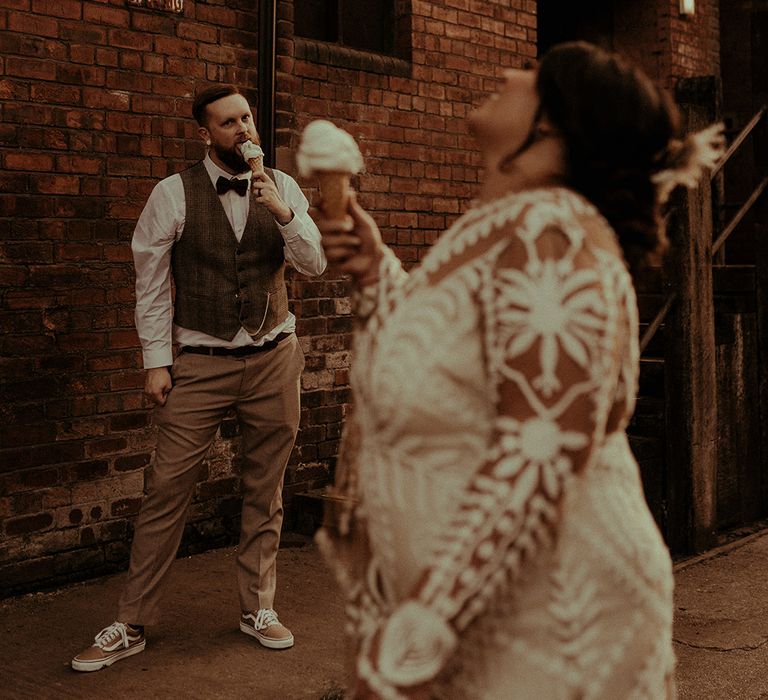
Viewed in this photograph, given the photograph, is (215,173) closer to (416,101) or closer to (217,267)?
(217,267)

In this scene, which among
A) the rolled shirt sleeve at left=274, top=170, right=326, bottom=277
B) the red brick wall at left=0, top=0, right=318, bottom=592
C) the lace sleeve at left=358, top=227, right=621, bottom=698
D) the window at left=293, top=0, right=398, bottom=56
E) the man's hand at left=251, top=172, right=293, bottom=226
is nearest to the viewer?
the lace sleeve at left=358, top=227, right=621, bottom=698

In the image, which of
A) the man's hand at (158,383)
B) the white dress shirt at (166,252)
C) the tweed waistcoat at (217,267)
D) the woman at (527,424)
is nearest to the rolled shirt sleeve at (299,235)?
the white dress shirt at (166,252)

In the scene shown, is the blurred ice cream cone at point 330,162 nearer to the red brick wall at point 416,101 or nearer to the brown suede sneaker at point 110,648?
the brown suede sneaker at point 110,648

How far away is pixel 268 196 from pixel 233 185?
0.80 ft

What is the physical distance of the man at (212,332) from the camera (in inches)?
171

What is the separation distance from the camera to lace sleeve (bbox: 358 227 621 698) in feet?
4.67

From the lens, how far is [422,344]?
159cm

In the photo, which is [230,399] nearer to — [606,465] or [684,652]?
[684,652]

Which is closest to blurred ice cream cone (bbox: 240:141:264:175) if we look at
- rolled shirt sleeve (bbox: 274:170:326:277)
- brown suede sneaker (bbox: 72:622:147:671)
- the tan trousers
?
rolled shirt sleeve (bbox: 274:170:326:277)

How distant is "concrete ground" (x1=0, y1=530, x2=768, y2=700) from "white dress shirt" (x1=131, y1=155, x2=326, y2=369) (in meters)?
1.14

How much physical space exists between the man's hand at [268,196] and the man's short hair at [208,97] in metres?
0.40

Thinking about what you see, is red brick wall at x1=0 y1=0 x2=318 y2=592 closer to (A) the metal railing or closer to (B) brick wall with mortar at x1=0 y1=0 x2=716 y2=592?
(B) brick wall with mortar at x1=0 y1=0 x2=716 y2=592

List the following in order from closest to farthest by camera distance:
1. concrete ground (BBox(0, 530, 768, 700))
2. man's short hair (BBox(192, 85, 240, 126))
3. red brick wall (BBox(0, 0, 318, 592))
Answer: concrete ground (BBox(0, 530, 768, 700)), man's short hair (BBox(192, 85, 240, 126)), red brick wall (BBox(0, 0, 318, 592))

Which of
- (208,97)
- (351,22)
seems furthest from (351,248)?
(351,22)
